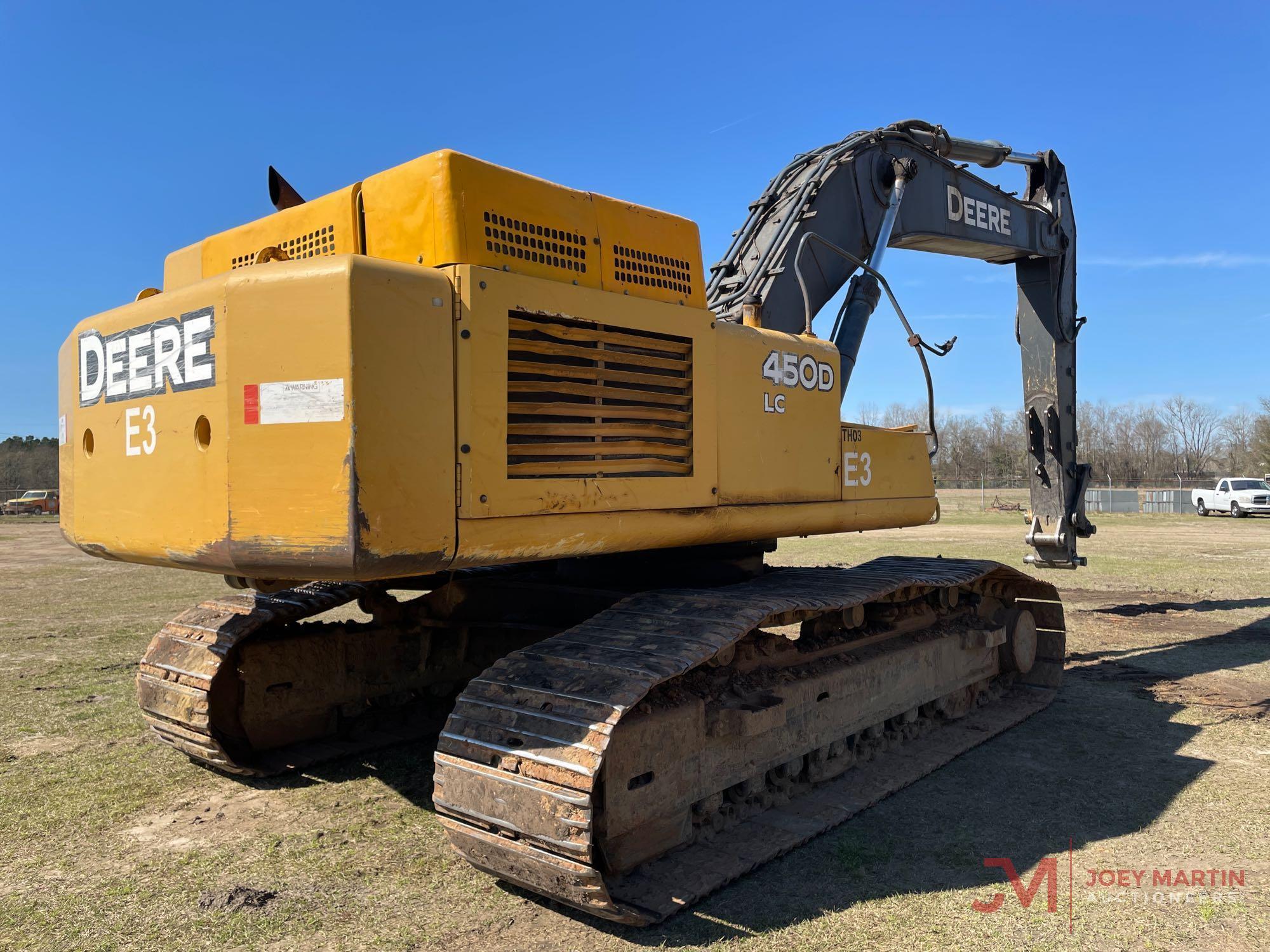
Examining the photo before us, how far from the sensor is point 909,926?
3.70 m

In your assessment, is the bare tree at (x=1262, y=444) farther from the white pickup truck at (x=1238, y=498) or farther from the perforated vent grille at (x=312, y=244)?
the perforated vent grille at (x=312, y=244)

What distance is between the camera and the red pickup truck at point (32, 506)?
45.1 meters

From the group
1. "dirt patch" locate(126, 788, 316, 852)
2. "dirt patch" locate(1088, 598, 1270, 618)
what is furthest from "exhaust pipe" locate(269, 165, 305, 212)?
"dirt patch" locate(1088, 598, 1270, 618)

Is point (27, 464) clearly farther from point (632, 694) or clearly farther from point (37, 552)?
point (632, 694)

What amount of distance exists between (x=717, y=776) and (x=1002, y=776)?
6.98ft

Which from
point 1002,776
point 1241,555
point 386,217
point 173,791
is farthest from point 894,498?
point 1241,555

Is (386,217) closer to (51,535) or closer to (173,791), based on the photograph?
(173,791)

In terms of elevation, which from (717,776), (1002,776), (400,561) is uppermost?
(400,561)

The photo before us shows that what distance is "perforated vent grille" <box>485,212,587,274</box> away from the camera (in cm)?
393

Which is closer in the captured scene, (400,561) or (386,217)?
(400,561)

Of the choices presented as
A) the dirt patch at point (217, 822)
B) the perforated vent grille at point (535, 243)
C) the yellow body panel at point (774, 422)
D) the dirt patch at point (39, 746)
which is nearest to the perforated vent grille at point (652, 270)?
the perforated vent grille at point (535, 243)

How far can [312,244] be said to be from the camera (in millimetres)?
4371

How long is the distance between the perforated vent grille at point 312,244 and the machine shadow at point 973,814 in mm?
2946

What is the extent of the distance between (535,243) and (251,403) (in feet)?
4.42
